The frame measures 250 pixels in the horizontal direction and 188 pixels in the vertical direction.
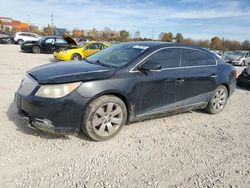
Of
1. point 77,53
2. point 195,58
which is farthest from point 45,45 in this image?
point 195,58

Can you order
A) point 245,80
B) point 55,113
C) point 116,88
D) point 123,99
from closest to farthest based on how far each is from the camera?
1. point 55,113
2. point 116,88
3. point 123,99
4. point 245,80

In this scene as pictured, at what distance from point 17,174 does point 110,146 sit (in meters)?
1.34

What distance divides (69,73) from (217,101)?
11.6ft

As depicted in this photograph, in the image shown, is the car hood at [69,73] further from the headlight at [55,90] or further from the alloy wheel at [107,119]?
the alloy wheel at [107,119]

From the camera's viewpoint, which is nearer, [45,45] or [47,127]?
[47,127]

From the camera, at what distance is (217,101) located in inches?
216

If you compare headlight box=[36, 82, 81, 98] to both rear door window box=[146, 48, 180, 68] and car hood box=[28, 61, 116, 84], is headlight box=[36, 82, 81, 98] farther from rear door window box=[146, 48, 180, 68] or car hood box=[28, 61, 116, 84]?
rear door window box=[146, 48, 180, 68]

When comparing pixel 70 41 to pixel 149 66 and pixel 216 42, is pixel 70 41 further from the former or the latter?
pixel 216 42

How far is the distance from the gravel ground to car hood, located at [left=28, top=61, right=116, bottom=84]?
36.5 inches

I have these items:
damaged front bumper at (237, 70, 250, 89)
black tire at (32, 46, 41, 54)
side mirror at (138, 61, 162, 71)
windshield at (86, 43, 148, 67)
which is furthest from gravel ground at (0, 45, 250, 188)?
black tire at (32, 46, 41, 54)

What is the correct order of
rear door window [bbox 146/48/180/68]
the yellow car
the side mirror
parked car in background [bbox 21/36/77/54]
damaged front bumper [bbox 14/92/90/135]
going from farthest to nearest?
parked car in background [bbox 21/36/77/54] < the yellow car < rear door window [bbox 146/48/180/68] < the side mirror < damaged front bumper [bbox 14/92/90/135]

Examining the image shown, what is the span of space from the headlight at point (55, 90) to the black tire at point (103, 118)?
40 cm

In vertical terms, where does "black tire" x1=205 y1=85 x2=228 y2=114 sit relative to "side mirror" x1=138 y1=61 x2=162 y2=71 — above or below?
below

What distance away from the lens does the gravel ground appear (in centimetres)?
287
